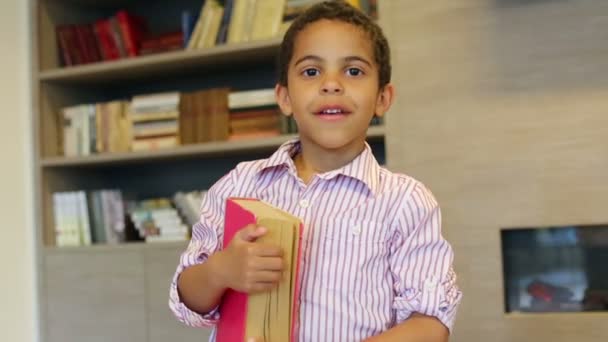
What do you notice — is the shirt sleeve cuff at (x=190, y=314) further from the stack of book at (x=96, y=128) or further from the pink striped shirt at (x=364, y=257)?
the stack of book at (x=96, y=128)

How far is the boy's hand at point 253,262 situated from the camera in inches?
31.4

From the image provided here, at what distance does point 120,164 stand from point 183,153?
51cm

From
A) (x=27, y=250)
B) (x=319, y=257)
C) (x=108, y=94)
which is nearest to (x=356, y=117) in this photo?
(x=319, y=257)

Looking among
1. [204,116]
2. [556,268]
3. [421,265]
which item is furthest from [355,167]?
[204,116]

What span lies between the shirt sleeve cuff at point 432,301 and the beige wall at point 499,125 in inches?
45.2

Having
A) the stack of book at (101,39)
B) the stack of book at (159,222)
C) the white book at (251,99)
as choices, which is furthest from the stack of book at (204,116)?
the stack of book at (101,39)

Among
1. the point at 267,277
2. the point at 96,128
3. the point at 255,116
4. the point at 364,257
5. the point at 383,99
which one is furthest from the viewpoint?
the point at 96,128

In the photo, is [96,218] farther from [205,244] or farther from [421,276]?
[421,276]

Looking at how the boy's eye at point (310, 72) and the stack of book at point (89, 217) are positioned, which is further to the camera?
the stack of book at point (89, 217)

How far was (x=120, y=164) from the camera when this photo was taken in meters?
2.82

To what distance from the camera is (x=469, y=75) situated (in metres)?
2.01

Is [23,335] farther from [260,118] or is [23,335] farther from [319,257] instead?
[319,257]

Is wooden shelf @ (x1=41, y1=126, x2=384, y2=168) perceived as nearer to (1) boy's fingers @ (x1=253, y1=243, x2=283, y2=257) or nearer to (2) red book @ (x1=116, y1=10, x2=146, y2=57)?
(2) red book @ (x1=116, y1=10, x2=146, y2=57)

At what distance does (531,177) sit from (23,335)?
196 cm
